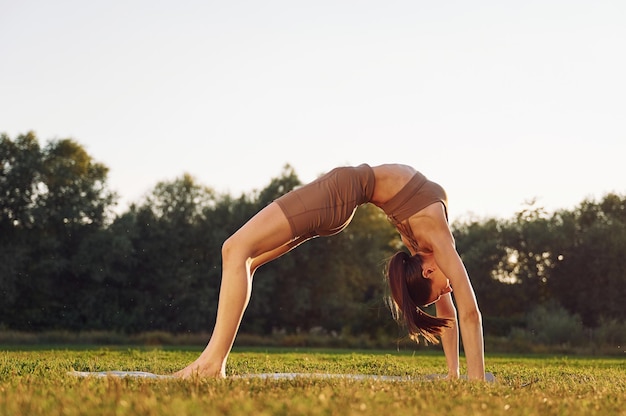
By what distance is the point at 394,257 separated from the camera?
22.1ft

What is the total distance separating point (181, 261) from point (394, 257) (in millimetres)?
31805

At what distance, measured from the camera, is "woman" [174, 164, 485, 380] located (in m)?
6.05

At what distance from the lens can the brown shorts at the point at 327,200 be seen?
20.8ft

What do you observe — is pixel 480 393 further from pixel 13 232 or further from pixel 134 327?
pixel 13 232

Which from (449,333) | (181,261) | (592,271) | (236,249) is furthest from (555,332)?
(236,249)

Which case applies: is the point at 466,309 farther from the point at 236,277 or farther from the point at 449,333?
the point at 236,277

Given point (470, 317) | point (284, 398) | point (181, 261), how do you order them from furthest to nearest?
point (181, 261) < point (470, 317) < point (284, 398)

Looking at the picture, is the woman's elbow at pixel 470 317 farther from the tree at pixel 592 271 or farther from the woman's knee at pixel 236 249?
the tree at pixel 592 271

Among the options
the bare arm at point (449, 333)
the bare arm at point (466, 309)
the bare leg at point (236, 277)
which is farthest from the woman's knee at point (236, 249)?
the bare arm at point (449, 333)

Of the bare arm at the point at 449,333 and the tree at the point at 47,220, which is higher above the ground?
the tree at the point at 47,220

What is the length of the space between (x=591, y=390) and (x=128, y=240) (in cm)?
3272

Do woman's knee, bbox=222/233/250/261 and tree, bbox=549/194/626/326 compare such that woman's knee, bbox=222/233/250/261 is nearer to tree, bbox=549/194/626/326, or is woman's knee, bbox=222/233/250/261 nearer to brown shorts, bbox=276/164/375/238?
brown shorts, bbox=276/164/375/238

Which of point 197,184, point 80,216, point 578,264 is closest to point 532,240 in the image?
point 578,264

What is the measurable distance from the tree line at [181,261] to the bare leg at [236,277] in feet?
90.4
